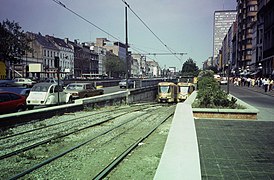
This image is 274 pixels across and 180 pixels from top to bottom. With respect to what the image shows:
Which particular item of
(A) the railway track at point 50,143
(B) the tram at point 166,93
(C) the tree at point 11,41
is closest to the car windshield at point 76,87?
(A) the railway track at point 50,143

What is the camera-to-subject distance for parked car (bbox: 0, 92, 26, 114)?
1357 centimetres

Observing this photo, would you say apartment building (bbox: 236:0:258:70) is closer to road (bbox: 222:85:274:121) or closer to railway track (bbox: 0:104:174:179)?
road (bbox: 222:85:274:121)

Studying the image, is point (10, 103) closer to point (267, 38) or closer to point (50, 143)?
point (50, 143)

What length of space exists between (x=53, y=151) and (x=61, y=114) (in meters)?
7.65

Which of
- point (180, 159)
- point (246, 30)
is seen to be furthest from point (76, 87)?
point (246, 30)

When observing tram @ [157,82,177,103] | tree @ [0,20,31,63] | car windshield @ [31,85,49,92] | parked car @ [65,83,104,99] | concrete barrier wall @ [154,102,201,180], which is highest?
tree @ [0,20,31,63]

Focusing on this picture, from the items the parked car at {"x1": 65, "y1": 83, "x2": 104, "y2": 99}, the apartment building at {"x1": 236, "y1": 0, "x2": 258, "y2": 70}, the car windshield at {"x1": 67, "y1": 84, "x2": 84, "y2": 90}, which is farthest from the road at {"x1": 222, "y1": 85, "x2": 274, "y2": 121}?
the apartment building at {"x1": 236, "y1": 0, "x2": 258, "y2": 70}

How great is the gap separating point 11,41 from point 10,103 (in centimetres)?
3847

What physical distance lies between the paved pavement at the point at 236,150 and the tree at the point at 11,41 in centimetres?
4666

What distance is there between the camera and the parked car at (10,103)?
13570mm

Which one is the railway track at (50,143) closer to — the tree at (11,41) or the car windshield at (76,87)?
the car windshield at (76,87)

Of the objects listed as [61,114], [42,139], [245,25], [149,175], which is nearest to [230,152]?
[149,175]

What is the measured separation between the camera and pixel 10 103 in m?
14.1

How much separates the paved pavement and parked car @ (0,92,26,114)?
9866 mm
